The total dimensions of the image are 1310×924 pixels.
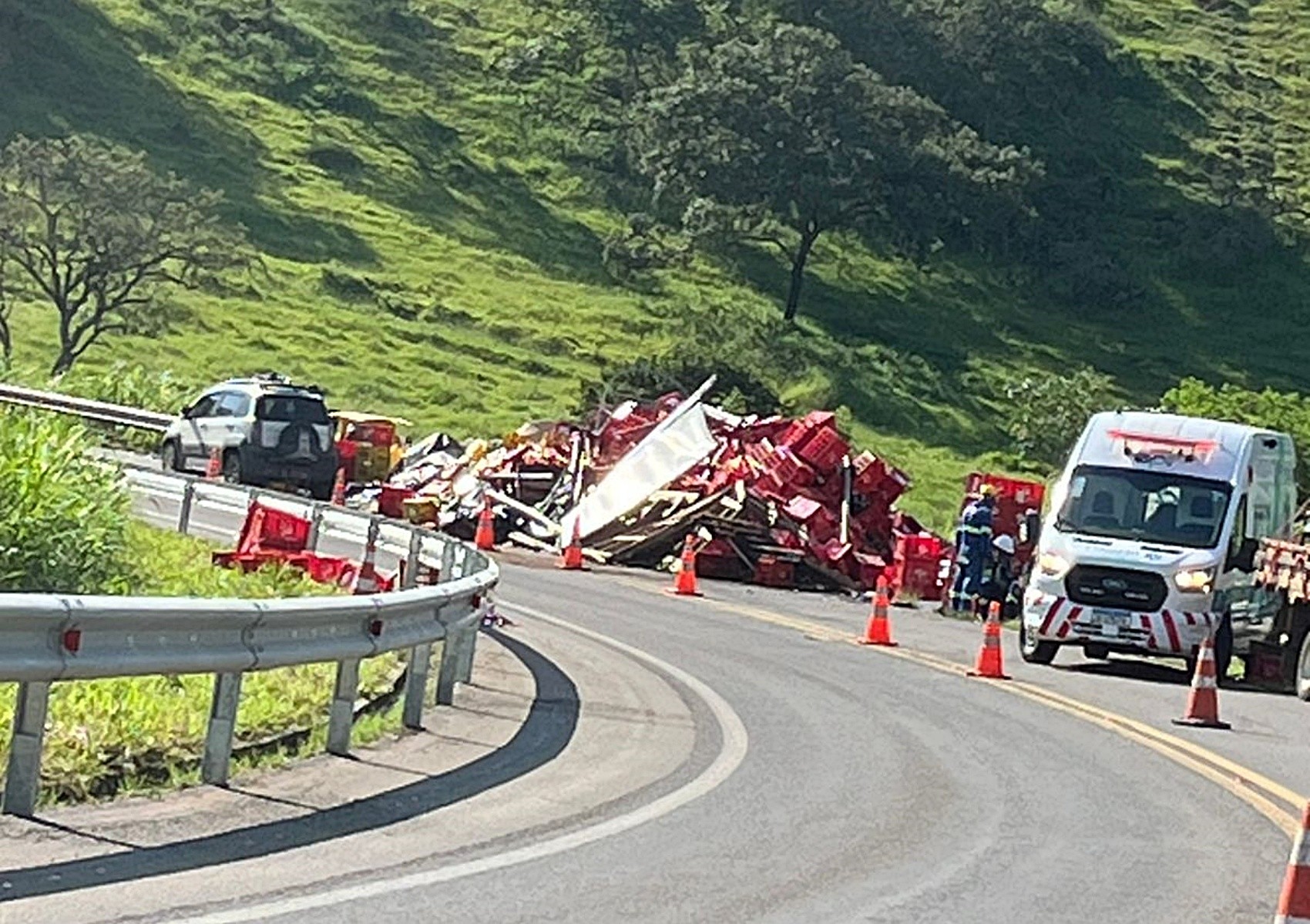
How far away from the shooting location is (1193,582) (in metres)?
22.7

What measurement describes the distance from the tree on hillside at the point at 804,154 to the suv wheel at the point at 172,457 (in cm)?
3642

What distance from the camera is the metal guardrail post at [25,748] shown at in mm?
9484

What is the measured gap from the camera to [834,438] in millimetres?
33250

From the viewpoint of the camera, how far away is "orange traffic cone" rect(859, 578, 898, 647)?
23500 mm

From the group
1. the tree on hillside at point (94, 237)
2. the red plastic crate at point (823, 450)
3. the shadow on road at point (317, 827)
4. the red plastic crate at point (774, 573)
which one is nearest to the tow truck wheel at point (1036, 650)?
the red plastic crate at point (774, 573)

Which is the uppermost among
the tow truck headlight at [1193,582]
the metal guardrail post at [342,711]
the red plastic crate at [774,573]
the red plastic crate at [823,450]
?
the red plastic crate at [823,450]

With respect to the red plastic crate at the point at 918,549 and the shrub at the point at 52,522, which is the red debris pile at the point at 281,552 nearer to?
the shrub at the point at 52,522

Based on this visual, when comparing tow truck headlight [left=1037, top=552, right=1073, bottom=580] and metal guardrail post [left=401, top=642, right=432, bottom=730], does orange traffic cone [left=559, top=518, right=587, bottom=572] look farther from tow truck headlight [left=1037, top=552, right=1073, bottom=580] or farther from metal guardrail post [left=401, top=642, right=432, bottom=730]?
metal guardrail post [left=401, top=642, right=432, bottom=730]

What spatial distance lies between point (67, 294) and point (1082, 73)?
5988cm

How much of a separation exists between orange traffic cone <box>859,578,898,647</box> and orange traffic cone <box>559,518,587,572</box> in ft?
25.7

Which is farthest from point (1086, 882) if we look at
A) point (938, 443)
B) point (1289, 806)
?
point (938, 443)

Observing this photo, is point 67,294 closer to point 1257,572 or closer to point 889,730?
point 1257,572

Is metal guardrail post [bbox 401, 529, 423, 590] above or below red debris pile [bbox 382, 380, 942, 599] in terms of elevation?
below

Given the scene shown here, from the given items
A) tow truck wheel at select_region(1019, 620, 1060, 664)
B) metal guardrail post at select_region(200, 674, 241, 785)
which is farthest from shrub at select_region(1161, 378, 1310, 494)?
metal guardrail post at select_region(200, 674, 241, 785)
